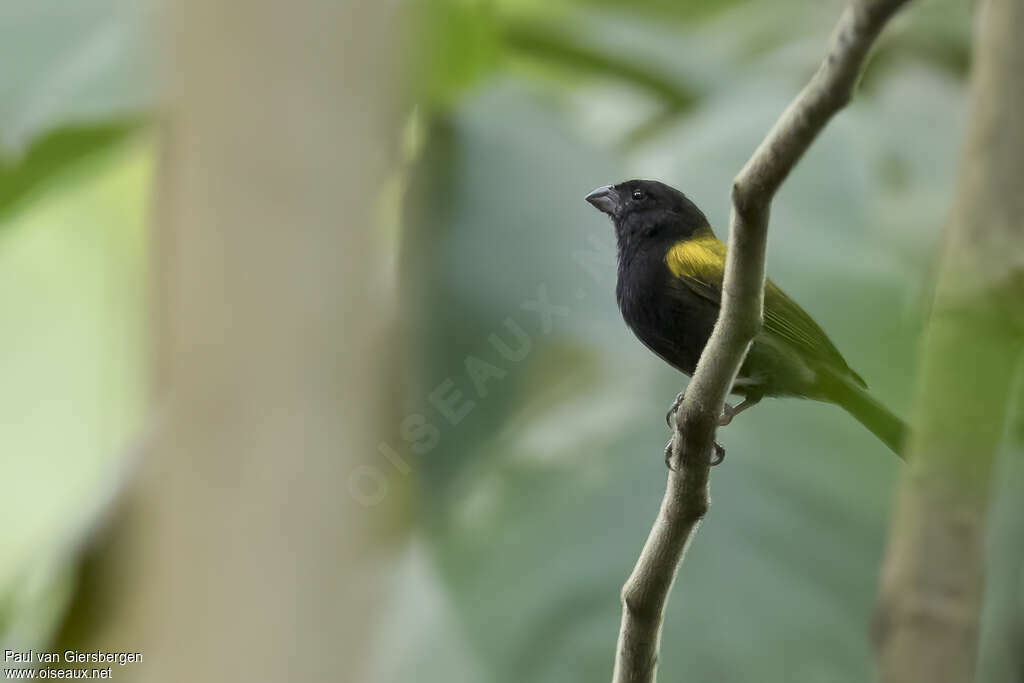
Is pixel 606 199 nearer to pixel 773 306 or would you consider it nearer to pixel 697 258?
pixel 697 258

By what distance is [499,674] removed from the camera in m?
2.08

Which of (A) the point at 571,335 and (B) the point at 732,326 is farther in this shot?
(A) the point at 571,335

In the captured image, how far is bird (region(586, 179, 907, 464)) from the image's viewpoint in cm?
162

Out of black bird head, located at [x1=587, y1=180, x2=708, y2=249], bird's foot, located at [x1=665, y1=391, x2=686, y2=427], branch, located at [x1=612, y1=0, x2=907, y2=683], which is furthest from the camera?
black bird head, located at [x1=587, y1=180, x2=708, y2=249]

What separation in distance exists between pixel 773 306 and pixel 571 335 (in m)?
0.58

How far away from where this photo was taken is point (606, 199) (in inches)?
79.7

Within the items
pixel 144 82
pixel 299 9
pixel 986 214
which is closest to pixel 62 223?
pixel 144 82

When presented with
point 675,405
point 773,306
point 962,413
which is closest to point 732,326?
point 962,413

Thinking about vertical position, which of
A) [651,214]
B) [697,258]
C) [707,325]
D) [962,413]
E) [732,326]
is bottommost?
[962,413]

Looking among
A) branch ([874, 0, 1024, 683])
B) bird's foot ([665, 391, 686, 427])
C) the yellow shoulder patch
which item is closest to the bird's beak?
the yellow shoulder patch

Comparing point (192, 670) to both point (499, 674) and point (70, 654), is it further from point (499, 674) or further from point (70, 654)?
point (499, 674)

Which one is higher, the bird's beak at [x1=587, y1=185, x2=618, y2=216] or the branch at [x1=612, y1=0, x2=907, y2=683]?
the bird's beak at [x1=587, y1=185, x2=618, y2=216]

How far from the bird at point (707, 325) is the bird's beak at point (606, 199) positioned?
0.29 ft

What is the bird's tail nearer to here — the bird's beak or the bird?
the bird
